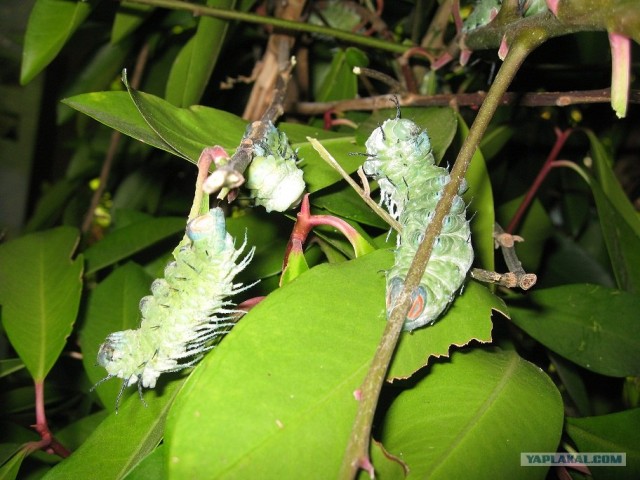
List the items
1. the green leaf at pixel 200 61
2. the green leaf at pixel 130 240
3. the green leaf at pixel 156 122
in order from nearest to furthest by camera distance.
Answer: the green leaf at pixel 156 122 → the green leaf at pixel 200 61 → the green leaf at pixel 130 240

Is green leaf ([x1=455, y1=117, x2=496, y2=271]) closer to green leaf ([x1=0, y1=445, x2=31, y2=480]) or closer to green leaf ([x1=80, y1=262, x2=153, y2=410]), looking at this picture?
green leaf ([x1=80, y1=262, x2=153, y2=410])

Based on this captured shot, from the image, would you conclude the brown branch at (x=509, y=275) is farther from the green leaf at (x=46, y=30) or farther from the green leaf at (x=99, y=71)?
the green leaf at (x=99, y=71)

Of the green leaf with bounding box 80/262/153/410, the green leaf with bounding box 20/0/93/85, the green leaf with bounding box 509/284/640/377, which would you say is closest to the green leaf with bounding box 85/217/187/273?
the green leaf with bounding box 80/262/153/410

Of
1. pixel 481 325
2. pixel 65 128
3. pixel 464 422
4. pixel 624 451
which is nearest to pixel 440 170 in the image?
pixel 481 325

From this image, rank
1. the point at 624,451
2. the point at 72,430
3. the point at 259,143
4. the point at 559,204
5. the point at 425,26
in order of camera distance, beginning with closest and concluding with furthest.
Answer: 1. the point at 259,143
2. the point at 624,451
3. the point at 72,430
4. the point at 425,26
5. the point at 559,204

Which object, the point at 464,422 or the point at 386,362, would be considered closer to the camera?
the point at 386,362

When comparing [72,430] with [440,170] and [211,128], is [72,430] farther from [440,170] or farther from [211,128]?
[440,170]

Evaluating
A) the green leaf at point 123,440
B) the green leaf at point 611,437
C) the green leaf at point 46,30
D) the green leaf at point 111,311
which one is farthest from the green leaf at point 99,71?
the green leaf at point 611,437
